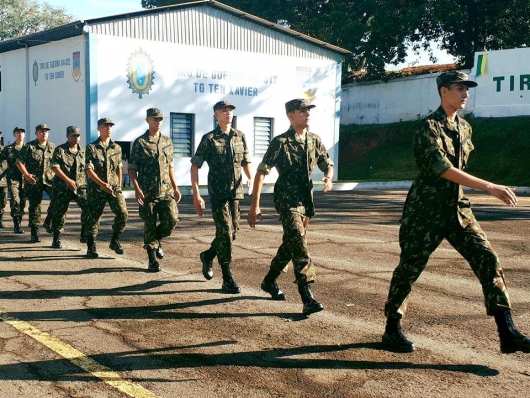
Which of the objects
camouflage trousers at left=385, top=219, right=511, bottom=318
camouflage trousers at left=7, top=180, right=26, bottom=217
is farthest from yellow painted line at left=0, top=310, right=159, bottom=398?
camouflage trousers at left=7, top=180, right=26, bottom=217

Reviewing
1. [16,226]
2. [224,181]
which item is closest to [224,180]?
[224,181]

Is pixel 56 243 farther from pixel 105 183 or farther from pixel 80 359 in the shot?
pixel 80 359

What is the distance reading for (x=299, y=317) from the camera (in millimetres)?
6164

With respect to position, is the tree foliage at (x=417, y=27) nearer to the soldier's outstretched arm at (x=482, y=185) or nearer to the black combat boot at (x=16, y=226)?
the black combat boot at (x=16, y=226)

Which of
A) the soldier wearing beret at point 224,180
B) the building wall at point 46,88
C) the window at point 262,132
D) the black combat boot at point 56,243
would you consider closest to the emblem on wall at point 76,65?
the building wall at point 46,88

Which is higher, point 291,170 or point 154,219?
point 291,170

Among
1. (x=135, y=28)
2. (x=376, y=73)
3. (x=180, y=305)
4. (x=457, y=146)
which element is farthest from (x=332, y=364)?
(x=376, y=73)

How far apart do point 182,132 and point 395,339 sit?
21.4 m

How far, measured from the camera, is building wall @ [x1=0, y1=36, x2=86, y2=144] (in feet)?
78.6

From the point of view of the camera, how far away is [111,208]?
9.39 meters

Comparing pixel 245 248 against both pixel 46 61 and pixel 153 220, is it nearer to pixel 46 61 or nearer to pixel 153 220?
pixel 153 220

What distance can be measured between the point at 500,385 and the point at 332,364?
1127 mm

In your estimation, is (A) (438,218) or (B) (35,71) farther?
(B) (35,71)

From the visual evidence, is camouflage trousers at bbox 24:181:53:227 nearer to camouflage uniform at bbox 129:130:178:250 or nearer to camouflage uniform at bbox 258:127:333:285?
camouflage uniform at bbox 129:130:178:250
